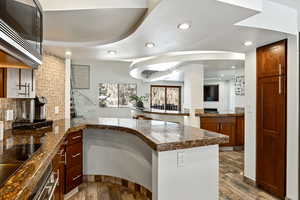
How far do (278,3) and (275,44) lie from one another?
573mm

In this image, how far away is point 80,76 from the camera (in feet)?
28.7

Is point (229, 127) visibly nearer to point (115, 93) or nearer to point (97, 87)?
point (115, 93)

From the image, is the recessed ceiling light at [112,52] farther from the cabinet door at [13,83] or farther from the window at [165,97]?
the window at [165,97]

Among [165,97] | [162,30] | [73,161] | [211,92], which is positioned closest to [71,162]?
[73,161]

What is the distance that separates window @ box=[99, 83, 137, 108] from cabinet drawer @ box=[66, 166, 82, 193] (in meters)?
6.19

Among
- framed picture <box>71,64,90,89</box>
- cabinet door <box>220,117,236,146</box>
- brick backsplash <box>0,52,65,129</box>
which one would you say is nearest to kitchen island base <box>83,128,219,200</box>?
brick backsplash <box>0,52,65,129</box>

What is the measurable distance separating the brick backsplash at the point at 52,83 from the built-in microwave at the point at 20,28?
1.55 meters

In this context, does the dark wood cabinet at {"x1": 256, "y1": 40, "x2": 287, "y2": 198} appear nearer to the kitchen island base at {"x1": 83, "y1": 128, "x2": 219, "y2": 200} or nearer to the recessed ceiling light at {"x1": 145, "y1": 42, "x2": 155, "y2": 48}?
the kitchen island base at {"x1": 83, "y1": 128, "x2": 219, "y2": 200}

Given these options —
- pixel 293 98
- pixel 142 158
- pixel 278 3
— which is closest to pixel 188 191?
pixel 142 158

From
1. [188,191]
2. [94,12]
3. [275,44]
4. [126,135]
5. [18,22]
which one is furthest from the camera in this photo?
[126,135]

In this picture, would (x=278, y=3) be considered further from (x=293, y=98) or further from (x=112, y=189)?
(x=112, y=189)

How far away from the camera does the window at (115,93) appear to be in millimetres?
9000

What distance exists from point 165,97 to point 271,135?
786cm

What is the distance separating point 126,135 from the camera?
301 cm
